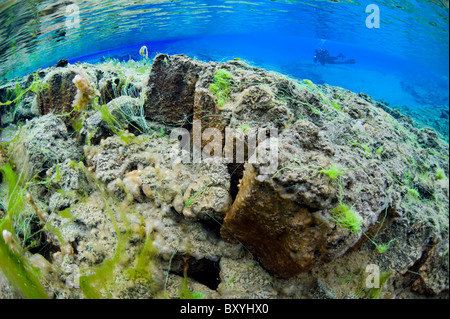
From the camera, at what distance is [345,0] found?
5.64 m

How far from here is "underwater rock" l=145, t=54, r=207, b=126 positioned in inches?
127

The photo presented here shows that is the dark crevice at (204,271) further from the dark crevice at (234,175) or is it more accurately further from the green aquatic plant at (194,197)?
the dark crevice at (234,175)

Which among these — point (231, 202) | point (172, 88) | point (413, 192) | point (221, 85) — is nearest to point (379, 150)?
point (413, 192)

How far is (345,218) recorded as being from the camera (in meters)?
1.81

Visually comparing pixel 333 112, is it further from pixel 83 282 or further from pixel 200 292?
pixel 83 282

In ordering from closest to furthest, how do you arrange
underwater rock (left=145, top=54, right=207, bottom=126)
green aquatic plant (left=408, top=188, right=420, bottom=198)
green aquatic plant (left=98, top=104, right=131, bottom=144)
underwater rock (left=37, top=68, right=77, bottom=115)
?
green aquatic plant (left=408, top=188, right=420, bottom=198)
green aquatic plant (left=98, top=104, right=131, bottom=144)
underwater rock (left=145, top=54, right=207, bottom=126)
underwater rock (left=37, top=68, right=77, bottom=115)

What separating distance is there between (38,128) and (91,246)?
7.91ft

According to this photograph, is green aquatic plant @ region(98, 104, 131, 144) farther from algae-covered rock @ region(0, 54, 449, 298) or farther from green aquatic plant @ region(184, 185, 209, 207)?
green aquatic plant @ region(184, 185, 209, 207)

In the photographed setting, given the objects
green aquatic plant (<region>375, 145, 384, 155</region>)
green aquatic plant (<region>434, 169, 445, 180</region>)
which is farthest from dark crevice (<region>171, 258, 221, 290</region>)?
green aquatic plant (<region>434, 169, 445, 180</region>)

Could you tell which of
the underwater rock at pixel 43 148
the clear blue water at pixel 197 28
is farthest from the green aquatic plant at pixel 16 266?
the clear blue water at pixel 197 28

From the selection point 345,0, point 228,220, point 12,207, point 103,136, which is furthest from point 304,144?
point 345,0

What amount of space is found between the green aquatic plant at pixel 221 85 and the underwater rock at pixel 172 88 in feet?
1.34

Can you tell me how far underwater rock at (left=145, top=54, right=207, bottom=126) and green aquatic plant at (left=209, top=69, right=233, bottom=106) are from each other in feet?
1.34

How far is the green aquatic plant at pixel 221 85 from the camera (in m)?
2.82
